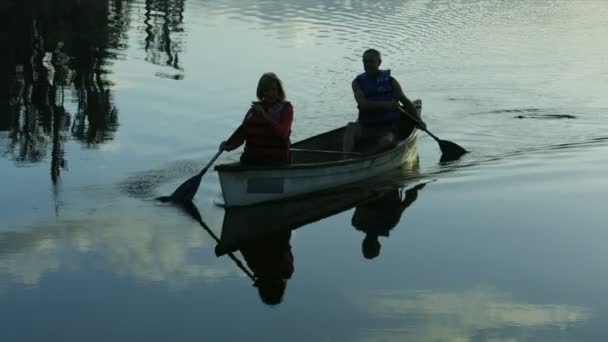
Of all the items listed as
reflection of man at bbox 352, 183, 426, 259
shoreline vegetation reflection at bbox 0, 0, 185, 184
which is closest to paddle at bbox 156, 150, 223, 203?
shoreline vegetation reflection at bbox 0, 0, 185, 184

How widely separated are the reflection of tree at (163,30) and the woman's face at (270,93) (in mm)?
12665

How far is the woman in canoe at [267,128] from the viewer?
12820mm

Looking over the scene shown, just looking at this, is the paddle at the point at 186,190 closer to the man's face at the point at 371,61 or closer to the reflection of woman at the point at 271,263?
the reflection of woman at the point at 271,263

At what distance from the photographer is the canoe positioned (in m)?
13.1

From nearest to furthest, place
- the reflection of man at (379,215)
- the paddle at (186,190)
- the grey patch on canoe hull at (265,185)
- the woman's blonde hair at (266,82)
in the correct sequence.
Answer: the reflection of man at (379,215) < the woman's blonde hair at (266,82) < the grey patch on canoe hull at (265,185) < the paddle at (186,190)

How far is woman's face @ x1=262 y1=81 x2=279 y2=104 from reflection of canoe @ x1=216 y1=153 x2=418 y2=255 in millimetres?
1332

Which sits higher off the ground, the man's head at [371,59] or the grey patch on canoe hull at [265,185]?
the man's head at [371,59]

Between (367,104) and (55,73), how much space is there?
34.1 feet

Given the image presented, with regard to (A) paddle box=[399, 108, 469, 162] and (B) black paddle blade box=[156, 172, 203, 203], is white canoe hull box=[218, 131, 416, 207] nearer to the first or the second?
(B) black paddle blade box=[156, 172, 203, 203]

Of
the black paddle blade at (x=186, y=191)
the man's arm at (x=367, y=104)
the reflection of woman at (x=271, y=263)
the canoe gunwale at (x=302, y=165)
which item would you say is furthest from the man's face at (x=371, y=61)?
the reflection of woman at (x=271, y=263)

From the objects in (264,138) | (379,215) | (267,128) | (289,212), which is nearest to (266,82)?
(267,128)

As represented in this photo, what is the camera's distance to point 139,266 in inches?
436

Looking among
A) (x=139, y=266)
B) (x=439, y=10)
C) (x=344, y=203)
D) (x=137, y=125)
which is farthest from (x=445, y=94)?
(x=439, y=10)

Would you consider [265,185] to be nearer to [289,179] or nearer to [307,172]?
[289,179]
